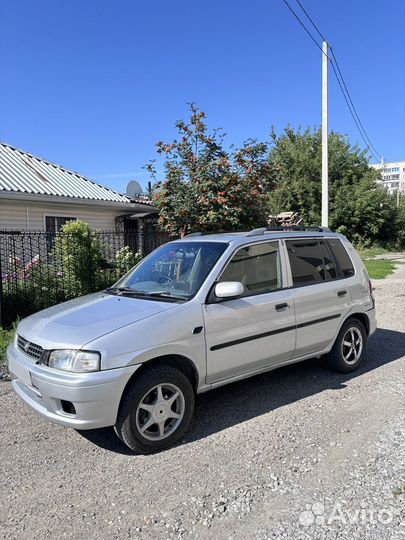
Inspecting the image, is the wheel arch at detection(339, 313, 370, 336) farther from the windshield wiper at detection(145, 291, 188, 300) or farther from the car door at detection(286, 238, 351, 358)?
the windshield wiper at detection(145, 291, 188, 300)

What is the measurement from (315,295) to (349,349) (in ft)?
3.33

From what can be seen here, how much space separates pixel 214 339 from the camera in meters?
3.89

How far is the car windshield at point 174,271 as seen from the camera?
4.13 meters

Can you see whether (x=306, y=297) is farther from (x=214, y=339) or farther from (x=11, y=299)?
(x=11, y=299)

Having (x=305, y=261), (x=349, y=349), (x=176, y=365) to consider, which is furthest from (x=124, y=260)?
(x=176, y=365)

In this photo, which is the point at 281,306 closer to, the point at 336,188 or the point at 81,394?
the point at 81,394

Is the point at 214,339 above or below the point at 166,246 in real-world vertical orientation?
below

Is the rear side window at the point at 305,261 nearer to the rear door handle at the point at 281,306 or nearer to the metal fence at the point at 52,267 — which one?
the rear door handle at the point at 281,306

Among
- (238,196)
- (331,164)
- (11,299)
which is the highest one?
(331,164)

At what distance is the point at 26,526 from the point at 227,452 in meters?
1.51

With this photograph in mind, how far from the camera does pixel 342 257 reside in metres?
5.45

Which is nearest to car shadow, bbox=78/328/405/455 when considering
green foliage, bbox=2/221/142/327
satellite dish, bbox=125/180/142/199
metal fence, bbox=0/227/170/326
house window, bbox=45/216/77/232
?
metal fence, bbox=0/227/170/326

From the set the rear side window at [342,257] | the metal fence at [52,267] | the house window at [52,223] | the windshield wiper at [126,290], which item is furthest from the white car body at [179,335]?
the house window at [52,223]

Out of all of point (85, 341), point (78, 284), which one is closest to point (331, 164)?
point (78, 284)
